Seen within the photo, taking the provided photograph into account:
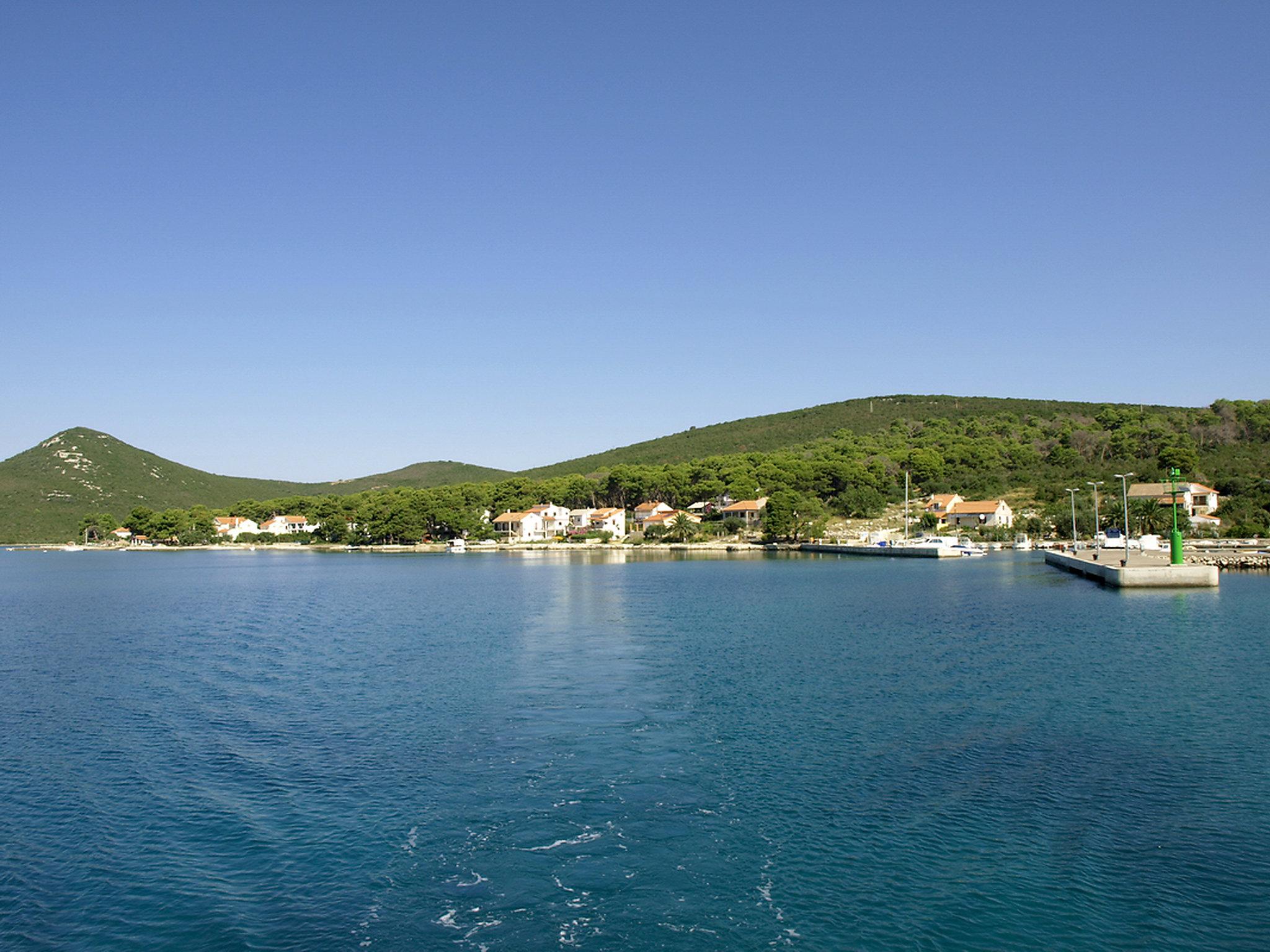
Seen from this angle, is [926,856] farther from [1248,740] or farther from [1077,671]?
[1077,671]

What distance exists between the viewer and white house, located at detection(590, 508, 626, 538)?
110 metres

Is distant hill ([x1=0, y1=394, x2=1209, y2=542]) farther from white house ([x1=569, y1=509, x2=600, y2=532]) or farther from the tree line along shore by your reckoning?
white house ([x1=569, y1=509, x2=600, y2=532])

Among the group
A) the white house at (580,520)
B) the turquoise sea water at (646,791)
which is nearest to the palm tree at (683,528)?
the white house at (580,520)

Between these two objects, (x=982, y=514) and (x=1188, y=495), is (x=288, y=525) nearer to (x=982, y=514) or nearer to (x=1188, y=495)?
(x=982, y=514)

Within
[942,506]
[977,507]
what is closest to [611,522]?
[942,506]

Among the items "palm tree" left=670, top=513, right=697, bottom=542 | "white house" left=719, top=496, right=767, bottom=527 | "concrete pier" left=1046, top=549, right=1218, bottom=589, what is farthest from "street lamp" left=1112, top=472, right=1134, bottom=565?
"palm tree" left=670, top=513, right=697, bottom=542

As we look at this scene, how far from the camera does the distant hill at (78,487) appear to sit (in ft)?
521

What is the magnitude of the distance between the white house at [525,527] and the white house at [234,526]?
4881 cm

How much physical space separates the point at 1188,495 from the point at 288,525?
123 metres

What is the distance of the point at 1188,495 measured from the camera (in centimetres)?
7962

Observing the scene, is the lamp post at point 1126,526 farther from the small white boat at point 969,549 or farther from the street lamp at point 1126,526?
the small white boat at point 969,549

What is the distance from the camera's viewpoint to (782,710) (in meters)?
17.9

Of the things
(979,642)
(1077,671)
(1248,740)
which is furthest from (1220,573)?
(1248,740)

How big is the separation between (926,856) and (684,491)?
104095mm
